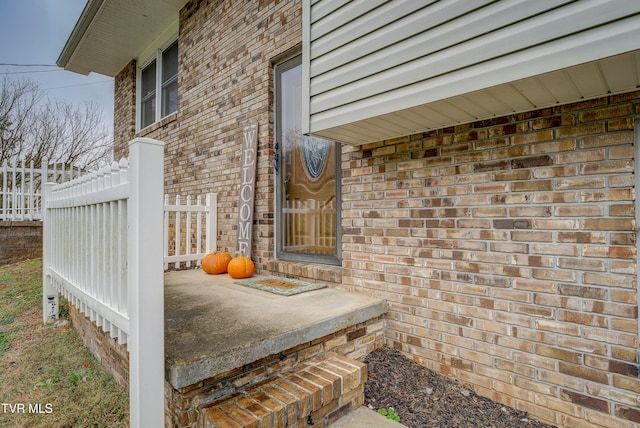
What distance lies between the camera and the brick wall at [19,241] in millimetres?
5703

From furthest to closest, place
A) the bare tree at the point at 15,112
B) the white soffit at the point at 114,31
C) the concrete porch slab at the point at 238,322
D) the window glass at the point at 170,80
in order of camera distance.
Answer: the bare tree at the point at 15,112, the window glass at the point at 170,80, the white soffit at the point at 114,31, the concrete porch slab at the point at 238,322

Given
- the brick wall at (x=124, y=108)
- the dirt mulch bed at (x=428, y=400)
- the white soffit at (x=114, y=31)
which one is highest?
the white soffit at (x=114, y=31)

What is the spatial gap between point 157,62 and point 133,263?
5820 mm

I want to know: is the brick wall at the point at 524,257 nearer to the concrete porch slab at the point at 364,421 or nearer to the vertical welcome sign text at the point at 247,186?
the concrete porch slab at the point at 364,421

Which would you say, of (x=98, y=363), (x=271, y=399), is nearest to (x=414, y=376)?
(x=271, y=399)

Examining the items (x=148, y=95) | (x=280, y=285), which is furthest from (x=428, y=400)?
(x=148, y=95)

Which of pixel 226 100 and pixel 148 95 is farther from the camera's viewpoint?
pixel 148 95

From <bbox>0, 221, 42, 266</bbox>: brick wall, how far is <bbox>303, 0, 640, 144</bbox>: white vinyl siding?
253 inches

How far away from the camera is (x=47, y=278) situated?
3.29 m

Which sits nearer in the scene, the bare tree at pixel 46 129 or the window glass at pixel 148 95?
the window glass at pixel 148 95

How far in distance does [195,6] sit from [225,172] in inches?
101

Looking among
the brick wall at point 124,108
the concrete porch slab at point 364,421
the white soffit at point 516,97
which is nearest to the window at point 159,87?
the brick wall at point 124,108

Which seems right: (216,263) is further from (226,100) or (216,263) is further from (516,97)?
(516,97)

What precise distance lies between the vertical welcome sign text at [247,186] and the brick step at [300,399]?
190cm
